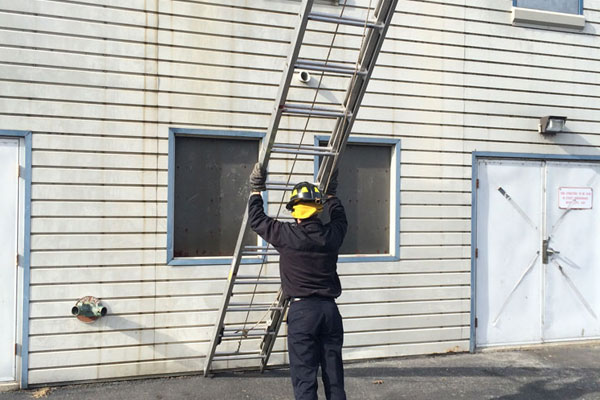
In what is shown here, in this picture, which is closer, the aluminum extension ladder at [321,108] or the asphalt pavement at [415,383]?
the aluminum extension ladder at [321,108]

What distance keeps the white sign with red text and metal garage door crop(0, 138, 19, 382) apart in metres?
6.67

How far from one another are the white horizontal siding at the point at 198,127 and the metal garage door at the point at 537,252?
32 centimetres

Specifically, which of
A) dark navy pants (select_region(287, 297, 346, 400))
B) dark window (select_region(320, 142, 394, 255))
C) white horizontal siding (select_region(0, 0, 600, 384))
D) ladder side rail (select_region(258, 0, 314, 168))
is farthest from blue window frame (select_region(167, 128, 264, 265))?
dark navy pants (select_region(287, 297, 346, 400))

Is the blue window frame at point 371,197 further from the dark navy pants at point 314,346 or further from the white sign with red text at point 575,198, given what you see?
the white sign with red text at point 575,198

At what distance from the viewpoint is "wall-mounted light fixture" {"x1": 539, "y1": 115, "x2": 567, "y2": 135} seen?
22.3 feet

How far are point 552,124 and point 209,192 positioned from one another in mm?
4488

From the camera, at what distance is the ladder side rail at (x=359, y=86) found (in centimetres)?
380

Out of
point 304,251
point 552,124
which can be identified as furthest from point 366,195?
point 552,124

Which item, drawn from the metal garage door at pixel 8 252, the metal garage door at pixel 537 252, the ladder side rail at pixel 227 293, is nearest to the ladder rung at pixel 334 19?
the ladder side rail at pixel 227 293

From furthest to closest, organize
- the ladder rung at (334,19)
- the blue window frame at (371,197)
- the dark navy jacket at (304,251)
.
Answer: the blue window frame at (371,197), the dark navy jacket at (304,251), the ladder rung at (334,19)

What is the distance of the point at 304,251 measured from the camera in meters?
4.02

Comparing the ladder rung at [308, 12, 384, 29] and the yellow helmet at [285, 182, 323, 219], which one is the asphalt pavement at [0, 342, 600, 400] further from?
the ladder rung at [308, 12, 384, 29]

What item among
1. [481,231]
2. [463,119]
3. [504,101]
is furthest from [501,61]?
[481,231]

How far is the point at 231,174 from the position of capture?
5918 mm
